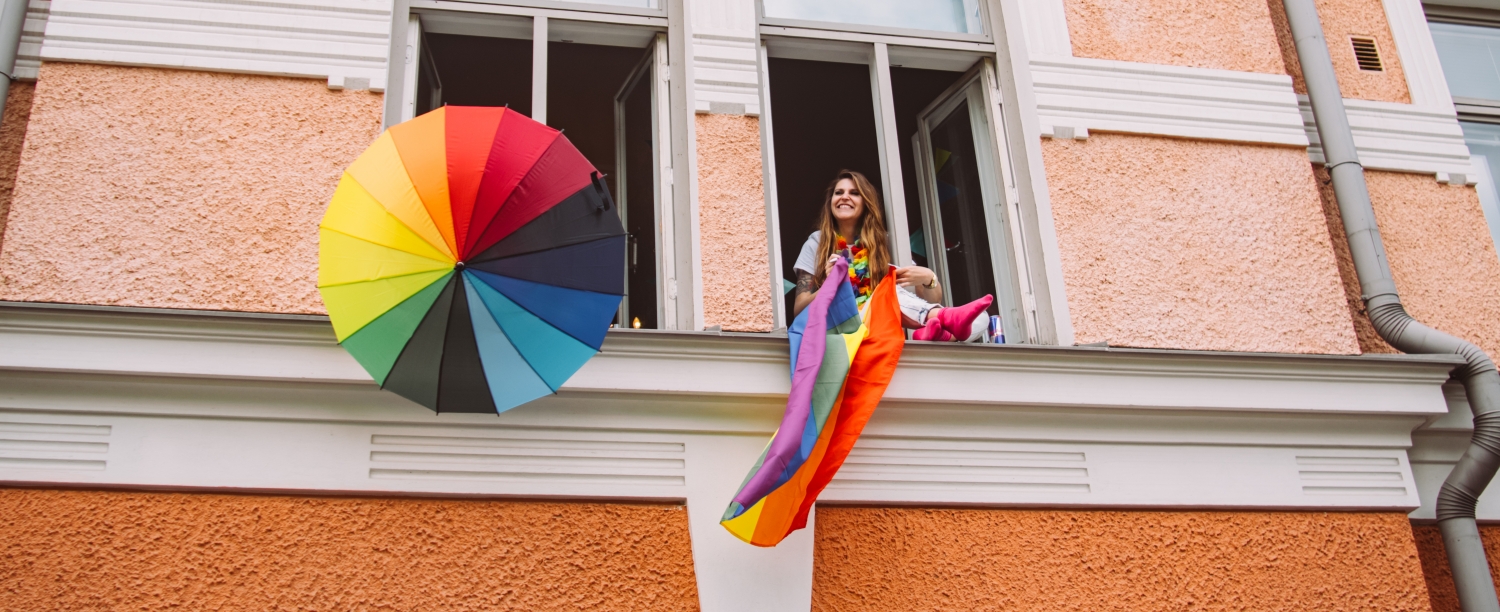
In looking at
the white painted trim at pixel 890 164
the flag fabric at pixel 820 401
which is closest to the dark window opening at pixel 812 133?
the white painted trim at pixel 890 164

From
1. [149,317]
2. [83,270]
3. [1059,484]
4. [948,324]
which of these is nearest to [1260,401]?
[1059,484]

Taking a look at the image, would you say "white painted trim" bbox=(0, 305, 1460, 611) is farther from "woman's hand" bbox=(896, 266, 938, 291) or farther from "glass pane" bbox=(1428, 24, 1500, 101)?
"glass pane" bbox=(1428, 24, 1500, 101)

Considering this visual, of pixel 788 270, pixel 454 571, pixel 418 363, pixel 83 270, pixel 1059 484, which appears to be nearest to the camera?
pixel 418 363

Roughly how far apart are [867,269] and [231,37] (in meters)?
2.68

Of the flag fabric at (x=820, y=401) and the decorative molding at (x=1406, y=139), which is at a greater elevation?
the decorative molding at (x=1406, y=139)

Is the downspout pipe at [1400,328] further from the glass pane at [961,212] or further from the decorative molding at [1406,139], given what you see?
the glass pane at [961,212]

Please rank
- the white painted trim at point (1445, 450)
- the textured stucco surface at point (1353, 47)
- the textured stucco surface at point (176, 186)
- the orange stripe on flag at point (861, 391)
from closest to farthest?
the orange stripe on flag at point (861, 391)
the textured stucco surface at point (176, 186)
the white painted trim at point (1445, 450)
the textured stucco surface at point (1353, 47)

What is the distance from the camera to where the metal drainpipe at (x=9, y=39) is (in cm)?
426

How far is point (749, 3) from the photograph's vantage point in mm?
4953

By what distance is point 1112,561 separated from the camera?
418cm

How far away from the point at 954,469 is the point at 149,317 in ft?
9.26

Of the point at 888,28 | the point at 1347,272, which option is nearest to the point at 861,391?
the point at 888,28

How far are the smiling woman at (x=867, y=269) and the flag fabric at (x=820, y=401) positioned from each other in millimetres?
226

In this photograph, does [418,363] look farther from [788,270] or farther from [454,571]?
[788,270]
